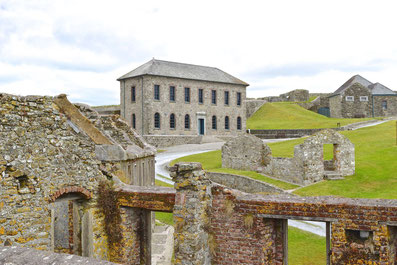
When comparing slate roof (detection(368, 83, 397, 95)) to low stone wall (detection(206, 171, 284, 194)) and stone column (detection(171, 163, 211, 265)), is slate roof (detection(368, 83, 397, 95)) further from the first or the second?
stone column (detection(171, 163, 211, 265))

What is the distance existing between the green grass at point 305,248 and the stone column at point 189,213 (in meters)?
5.60

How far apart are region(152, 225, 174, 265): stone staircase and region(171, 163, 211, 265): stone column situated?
153 inches

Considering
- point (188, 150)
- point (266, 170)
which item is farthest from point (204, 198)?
point (188, 150)

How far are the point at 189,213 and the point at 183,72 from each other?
42677mm

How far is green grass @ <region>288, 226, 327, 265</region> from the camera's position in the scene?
12070 millimetres

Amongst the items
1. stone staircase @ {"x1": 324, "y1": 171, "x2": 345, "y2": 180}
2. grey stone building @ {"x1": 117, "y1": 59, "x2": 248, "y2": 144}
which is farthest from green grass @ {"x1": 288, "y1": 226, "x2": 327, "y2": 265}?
grey stone building @ {"x1": 117, "y1": 59, "x2": 248, "y2": 144}

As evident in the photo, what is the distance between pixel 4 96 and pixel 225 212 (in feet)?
16.7

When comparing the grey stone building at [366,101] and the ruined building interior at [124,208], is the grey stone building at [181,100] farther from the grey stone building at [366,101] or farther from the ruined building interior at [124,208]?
the ruined building interior at [124,208]

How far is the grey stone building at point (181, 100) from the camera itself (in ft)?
151

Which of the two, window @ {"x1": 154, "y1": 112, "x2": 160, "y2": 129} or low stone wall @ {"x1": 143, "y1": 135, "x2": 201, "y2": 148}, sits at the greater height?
window @ {"x1": 154, "y1": 112, "x2": 160, "y2": 129}

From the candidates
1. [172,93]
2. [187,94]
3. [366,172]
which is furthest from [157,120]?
[366,172]

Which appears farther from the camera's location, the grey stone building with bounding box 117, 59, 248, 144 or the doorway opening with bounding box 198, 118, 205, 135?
the doorway opening with bounding box 198, 118, 205, 135

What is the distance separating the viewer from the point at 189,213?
7543 millimetres

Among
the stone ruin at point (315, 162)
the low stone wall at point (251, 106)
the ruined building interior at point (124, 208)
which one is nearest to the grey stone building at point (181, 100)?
the low stone wall at point (251, 106)
